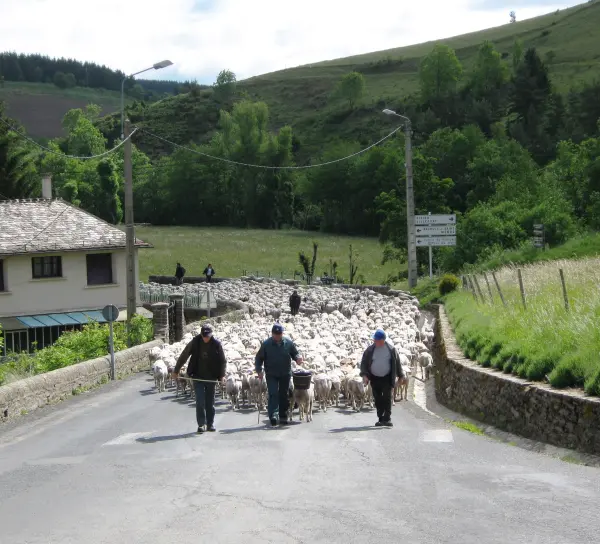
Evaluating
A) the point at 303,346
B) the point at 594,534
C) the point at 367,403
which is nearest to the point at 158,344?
the point at 303,346

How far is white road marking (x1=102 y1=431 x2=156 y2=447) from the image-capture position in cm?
1357

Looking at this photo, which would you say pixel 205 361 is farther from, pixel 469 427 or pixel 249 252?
pixel 249 252

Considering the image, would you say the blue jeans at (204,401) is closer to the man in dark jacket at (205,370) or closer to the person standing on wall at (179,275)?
the man in dark jacket at (205,370)

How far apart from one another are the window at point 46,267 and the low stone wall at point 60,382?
11.4 m

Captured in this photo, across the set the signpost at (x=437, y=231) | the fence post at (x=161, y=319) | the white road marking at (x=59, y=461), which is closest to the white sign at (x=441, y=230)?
the signpost at (x=437, y=231)

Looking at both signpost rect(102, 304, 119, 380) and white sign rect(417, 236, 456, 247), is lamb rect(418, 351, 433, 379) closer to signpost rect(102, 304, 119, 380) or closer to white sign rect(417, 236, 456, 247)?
signpost rect(102, 304, 119, 380)

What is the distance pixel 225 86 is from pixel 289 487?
176 meters

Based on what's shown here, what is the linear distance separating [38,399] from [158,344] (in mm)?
9652

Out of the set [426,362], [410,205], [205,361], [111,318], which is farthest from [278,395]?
[410,205]

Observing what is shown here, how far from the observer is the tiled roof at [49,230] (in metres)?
36.2

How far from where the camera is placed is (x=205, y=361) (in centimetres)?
1441

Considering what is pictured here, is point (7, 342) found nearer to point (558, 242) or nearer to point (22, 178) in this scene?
point (558, 242)

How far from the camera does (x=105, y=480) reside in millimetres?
10609

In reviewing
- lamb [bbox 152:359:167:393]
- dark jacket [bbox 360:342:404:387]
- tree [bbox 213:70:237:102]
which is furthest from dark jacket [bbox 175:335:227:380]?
tree [bbox 213:70:237:102]
